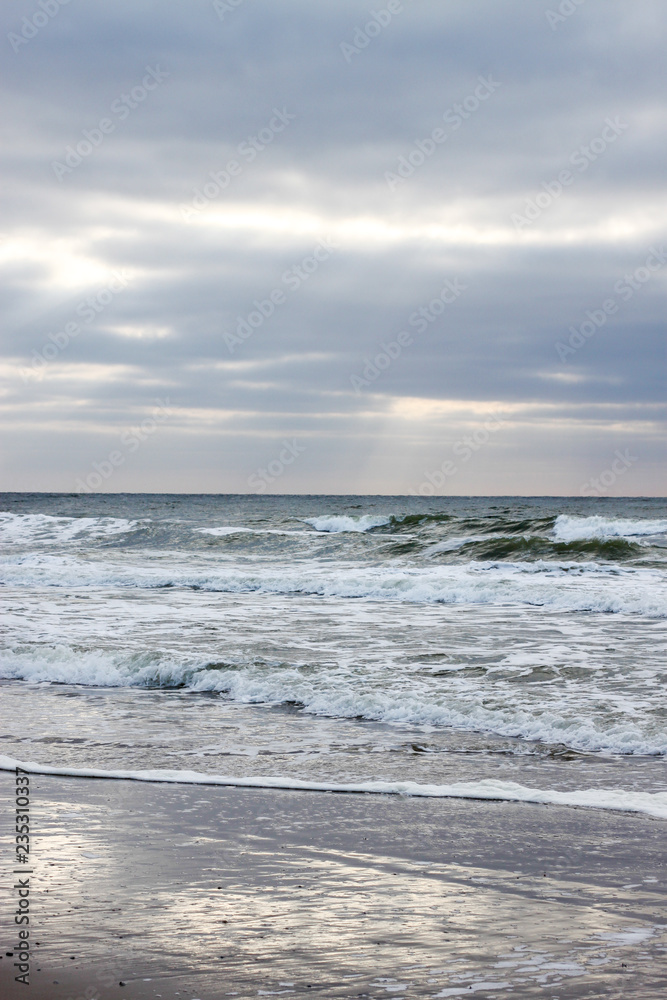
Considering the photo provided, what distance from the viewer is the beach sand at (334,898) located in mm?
3230

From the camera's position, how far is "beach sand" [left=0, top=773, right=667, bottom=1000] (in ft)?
10.6

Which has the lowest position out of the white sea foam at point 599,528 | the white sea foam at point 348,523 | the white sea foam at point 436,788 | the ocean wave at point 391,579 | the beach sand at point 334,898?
the white sea foam at point 436,788

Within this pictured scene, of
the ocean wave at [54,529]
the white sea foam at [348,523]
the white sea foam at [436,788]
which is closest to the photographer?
the white sea foam at [436,788]

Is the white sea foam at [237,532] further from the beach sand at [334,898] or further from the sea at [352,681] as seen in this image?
the beach sand at [334,898]

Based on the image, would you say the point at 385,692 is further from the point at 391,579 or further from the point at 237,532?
the point at 237,532

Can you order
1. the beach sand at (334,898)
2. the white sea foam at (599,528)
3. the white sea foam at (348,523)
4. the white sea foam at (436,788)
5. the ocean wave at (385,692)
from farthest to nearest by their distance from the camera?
1. the white sea foam at (348,523)
2. the white sea foam at (599,528)
3. the ocean wave at (385,692)
4. the white sea foam at (436,788)
5. the beach sand at (334,898)

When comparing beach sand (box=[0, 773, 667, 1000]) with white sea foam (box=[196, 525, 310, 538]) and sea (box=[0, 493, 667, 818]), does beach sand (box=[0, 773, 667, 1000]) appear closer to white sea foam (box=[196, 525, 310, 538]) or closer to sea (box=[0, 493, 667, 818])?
sea (box=[0, 493, 667, 818])

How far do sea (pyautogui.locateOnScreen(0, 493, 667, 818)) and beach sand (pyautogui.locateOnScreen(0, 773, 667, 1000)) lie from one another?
0.69m

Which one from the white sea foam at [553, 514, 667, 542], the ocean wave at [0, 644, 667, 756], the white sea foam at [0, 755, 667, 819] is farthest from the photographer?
the white sea foam at [553, 514, 667, 542]

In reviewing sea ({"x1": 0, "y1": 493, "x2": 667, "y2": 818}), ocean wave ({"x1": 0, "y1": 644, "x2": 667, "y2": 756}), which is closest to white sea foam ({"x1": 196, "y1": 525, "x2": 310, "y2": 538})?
sea ({"x1": 0, "y1": 493, "x2": 667, "y2": 818})

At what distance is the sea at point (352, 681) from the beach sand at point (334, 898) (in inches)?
27.0

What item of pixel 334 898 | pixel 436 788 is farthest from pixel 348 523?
pixel 334 898

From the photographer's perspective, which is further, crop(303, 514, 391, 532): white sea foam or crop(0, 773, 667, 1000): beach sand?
crop(303, 514, 391, 532): white sea foam

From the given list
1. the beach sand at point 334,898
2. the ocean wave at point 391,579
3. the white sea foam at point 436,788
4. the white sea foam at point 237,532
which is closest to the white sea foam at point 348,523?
the white sea foam at point 237,532
